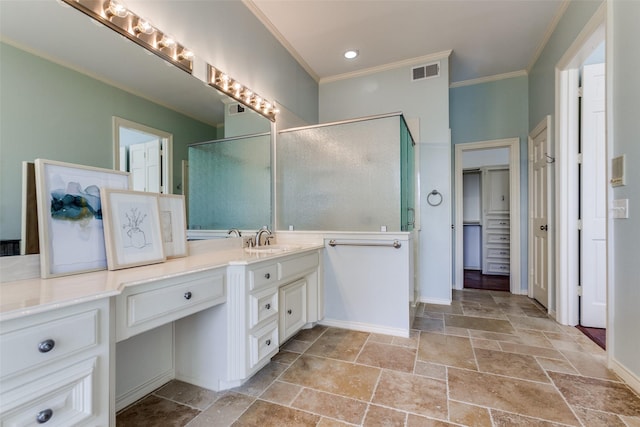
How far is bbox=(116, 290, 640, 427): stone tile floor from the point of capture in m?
1.42

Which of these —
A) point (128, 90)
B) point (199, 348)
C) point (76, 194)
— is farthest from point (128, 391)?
point (128, 90)

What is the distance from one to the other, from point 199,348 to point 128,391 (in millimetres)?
391

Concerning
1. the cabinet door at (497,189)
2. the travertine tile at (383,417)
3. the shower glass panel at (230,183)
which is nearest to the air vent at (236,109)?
the shower glass panel at (230,183)

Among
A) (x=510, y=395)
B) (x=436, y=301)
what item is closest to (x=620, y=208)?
(x=510, y=395)

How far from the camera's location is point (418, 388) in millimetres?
1666

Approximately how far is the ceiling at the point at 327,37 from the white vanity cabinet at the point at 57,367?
1.09 metres

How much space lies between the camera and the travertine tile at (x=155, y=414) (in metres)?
1.40

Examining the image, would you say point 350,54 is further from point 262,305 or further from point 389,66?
point 262,305

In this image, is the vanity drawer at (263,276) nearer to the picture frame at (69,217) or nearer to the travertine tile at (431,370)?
the picture frame at (69,217)

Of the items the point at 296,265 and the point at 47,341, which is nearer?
the point at 47,341

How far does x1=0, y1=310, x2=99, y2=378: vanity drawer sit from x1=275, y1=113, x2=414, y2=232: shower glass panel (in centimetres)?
201

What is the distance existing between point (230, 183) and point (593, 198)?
3.21 metres

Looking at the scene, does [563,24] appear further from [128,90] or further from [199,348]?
[199,348]

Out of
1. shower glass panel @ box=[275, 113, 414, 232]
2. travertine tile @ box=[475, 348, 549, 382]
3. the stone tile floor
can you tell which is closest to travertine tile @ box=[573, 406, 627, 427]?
the stone tile floor
